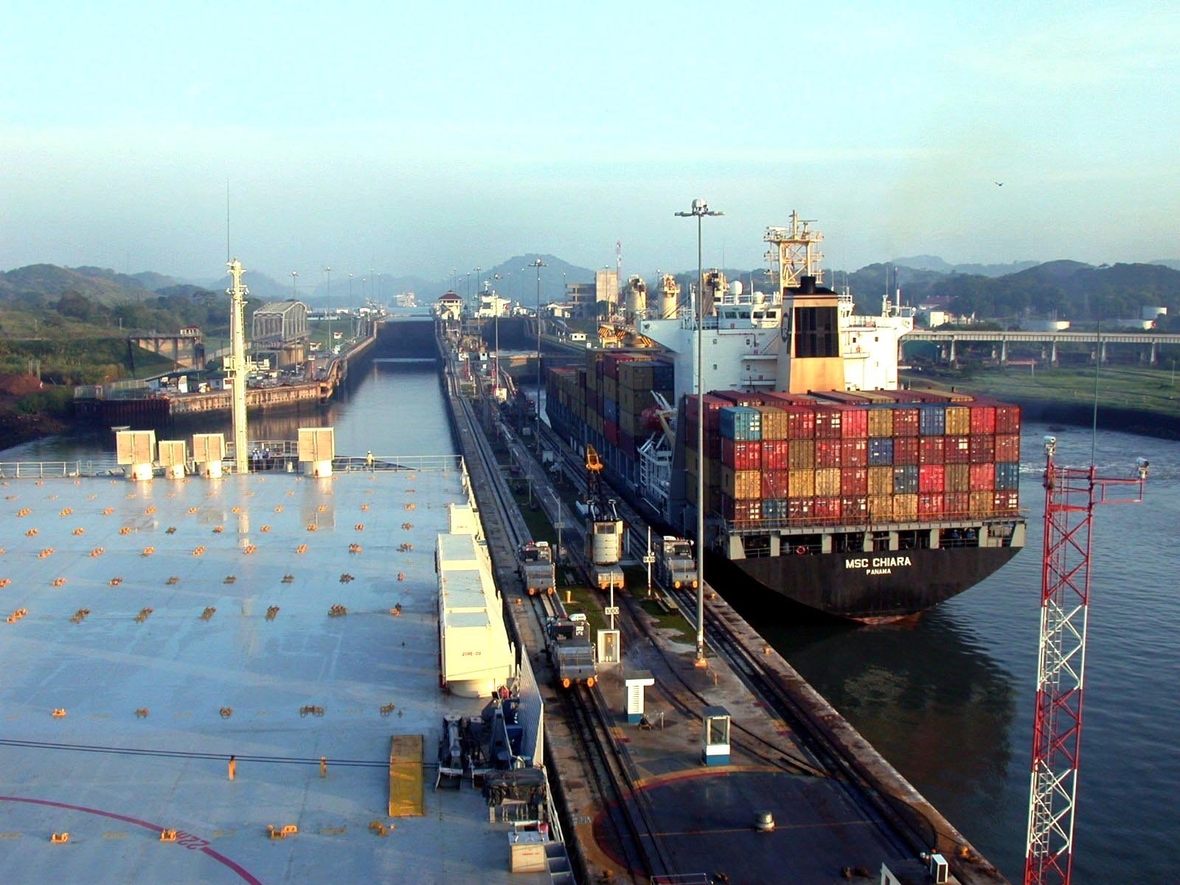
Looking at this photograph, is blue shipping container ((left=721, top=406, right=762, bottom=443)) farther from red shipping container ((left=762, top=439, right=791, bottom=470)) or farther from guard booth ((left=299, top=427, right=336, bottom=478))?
guard booth ((left=299, top=427, right=336, bottom=478))

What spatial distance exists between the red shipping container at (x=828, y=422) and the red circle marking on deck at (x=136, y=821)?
2193 centimetres

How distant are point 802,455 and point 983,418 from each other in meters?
5.29

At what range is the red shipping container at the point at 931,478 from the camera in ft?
101

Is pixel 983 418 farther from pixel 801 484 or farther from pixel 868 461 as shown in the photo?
pixel 801 484

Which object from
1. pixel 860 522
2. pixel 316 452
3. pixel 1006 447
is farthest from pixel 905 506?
pixel 316 452

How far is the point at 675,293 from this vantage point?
66375 mm

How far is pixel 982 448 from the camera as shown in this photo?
31.1 m

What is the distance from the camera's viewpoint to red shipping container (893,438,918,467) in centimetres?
3075

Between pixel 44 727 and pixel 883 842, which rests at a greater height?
pixel 44 727

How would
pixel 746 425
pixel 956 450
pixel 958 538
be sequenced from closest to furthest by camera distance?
pixel 746 425, pixel 956 450, pixel 958 538

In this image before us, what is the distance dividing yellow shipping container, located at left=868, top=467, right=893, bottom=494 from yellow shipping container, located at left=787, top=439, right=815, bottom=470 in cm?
170

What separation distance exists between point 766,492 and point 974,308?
181298 millimetres

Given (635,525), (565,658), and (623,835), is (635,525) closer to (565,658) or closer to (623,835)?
(565,658)

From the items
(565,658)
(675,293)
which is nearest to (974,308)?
(675,293)
